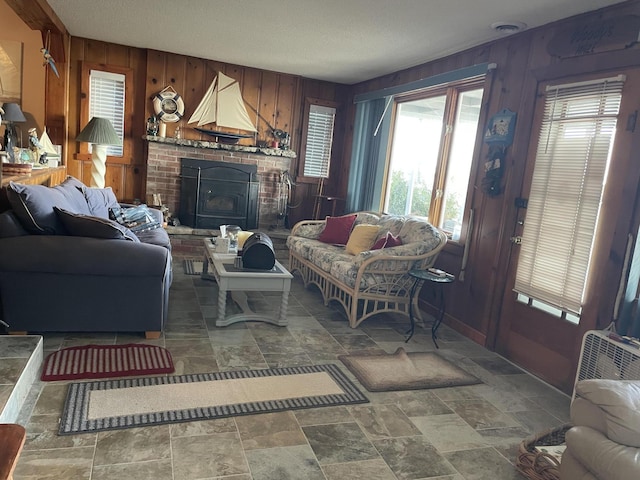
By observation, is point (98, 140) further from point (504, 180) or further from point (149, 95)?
point (504, 180)

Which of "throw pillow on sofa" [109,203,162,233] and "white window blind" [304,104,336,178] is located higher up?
"white window blind" [304,104,336,178]

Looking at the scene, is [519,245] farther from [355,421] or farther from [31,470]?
[31,470]

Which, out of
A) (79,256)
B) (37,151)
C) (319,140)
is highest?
(319,140)

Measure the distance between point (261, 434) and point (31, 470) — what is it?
0.91 metres

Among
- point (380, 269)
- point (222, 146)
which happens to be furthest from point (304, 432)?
point (222, 146)

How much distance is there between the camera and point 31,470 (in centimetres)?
177

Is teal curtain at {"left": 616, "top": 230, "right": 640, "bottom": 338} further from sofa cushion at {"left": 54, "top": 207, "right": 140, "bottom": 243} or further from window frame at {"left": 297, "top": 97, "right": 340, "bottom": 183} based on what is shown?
window frame at {"left": 297, "top": 97, "right": 340, "bottom": 183}

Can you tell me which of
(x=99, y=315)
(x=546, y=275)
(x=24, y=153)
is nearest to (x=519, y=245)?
(x=546, y=275)

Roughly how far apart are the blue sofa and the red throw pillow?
2.17 meters

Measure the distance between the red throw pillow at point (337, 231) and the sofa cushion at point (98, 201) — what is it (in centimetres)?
214

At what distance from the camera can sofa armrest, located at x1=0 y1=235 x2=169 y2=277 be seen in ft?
9.08

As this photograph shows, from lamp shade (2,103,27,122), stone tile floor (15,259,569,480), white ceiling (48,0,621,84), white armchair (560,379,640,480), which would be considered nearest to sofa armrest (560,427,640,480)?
white armchair (560,379,640,480)

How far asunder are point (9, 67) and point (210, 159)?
2504mm

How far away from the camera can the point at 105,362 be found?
268 cm
